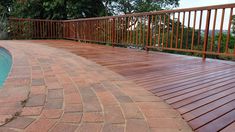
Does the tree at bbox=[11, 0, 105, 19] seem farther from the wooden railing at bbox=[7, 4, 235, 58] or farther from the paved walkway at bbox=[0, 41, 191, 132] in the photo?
the paved walkway at bbox=[0, 41, 191, 132]

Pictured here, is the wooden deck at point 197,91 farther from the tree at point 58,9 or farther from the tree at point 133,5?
the tree at point 133,5

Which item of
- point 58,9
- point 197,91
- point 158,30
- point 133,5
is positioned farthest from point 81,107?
point 133,5

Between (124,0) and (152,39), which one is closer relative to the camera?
(152,39)

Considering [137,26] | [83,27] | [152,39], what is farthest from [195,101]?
[83,27]

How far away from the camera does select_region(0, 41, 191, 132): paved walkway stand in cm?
Answer: 113

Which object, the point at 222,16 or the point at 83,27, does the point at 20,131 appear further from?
the point at 83,27

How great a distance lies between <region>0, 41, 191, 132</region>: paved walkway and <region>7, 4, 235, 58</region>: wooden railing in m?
2.00

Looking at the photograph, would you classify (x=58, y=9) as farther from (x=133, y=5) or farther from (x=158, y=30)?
(x=158, y=30)

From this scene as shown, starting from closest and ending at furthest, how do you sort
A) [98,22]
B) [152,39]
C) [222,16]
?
[222,16]
[152,39]
[98,22]

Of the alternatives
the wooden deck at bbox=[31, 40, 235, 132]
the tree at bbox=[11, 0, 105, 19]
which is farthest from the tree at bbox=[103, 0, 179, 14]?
the wooden deck at bbox=[31, 40, 235, 132]

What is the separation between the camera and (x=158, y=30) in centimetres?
439

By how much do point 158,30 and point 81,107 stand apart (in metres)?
3.36

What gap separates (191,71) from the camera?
262 centimetres

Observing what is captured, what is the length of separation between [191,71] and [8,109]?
2.07m
